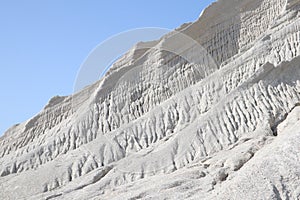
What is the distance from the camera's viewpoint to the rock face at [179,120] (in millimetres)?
18656

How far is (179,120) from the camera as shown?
24797 millimetres

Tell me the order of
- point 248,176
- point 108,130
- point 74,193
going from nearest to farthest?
point 248,176 → point 74,193 → point 108,130

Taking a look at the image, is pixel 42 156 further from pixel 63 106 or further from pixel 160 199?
pixel 160 199

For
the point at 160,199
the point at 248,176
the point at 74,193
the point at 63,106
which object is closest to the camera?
the point at 248,176

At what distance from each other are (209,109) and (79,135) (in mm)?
7861

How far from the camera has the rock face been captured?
18.7 m

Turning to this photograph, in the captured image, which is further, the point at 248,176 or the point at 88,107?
the point at 88,107

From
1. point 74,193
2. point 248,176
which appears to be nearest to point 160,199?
point 248,176

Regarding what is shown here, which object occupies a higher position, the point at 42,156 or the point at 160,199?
the point at 42,156

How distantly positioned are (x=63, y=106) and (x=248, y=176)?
2022 cm

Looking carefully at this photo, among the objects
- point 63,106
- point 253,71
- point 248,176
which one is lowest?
point 248,176

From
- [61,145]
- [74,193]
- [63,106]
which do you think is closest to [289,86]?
[74,193]

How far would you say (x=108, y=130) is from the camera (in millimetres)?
27422

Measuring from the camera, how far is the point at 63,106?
32.4 metres
